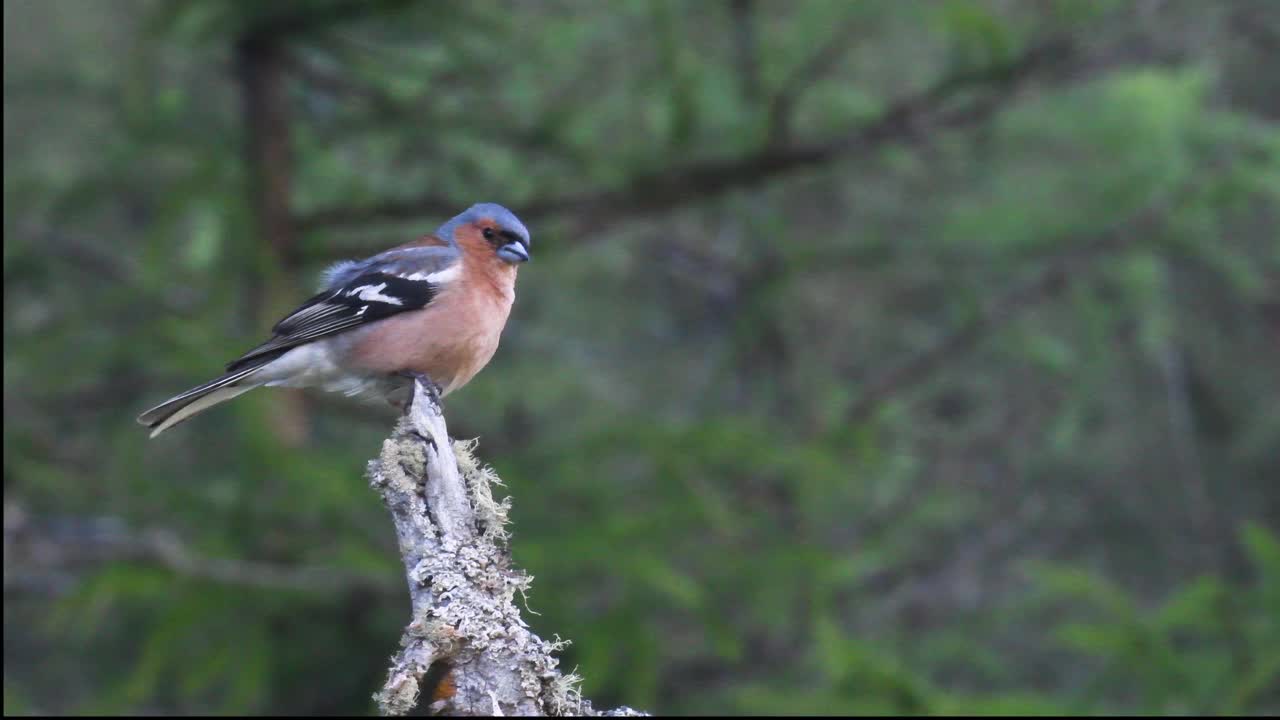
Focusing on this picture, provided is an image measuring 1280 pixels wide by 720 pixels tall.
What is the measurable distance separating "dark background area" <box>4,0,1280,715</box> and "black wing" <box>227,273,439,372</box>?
250 cm

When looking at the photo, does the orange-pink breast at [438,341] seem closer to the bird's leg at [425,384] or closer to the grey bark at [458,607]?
the bird's leg at [425,384]

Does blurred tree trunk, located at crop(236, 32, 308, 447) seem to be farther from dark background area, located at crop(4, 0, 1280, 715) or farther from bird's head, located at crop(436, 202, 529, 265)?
bird's head, located at crop(436, 202, 529, 265)

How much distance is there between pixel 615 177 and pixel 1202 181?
504 centimetres

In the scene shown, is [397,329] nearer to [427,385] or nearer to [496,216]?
[427,385]

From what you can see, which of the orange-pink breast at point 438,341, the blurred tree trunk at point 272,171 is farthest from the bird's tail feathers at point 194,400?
the blurred tree trunk at point 272,171

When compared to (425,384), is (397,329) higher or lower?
higher

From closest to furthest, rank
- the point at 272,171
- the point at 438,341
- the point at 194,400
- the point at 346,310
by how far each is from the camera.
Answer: the point at 194,400, the point at 438,341, the point at 346,310, the point at 272,171

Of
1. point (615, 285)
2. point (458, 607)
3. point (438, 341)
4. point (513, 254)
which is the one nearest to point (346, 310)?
point (438, 341)

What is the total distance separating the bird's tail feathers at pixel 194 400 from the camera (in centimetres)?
533

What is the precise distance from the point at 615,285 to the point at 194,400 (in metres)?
9.50

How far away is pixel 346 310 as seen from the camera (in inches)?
234

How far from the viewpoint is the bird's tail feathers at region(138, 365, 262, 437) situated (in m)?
5.33

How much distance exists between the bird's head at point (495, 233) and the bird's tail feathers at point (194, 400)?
1142mm

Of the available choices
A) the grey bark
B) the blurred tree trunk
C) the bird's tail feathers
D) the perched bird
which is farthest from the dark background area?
the grey bark
